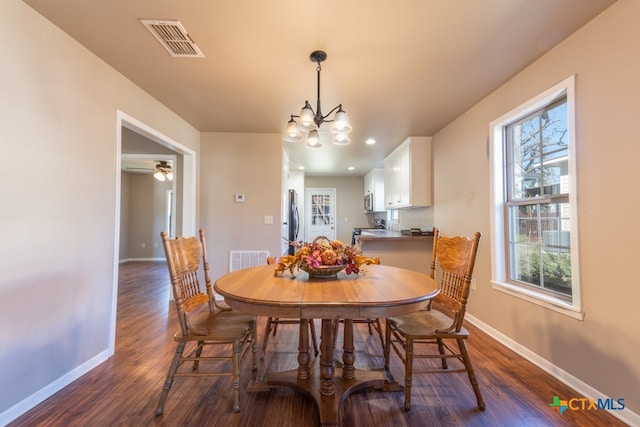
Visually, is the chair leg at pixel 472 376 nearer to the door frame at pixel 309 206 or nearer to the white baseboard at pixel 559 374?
the white baseboard at pixel 559 374

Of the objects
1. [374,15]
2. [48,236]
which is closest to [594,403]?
[374,15]

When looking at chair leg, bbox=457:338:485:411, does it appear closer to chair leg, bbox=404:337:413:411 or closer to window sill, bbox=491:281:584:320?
chair leg, bbox=404:337:413:411

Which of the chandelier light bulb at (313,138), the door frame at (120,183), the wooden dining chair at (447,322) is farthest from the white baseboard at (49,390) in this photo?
the chandelier light bulb at (313,138)

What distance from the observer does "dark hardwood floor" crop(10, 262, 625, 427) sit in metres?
1.52

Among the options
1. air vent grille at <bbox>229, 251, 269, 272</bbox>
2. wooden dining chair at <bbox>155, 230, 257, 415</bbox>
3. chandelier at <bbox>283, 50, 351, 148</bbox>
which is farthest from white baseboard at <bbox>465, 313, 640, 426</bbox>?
air vent grille at <bbox>229, 251, 269, 272</bbox>

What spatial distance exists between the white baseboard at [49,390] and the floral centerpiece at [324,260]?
156cm

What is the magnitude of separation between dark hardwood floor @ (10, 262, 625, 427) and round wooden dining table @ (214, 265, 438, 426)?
93 millimetres

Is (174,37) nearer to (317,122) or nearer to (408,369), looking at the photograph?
(317,122)

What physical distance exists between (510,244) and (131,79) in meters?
3.65

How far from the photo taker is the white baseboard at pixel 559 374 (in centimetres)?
150

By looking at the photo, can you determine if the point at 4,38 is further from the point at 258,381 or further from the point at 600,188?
the point at 600,188

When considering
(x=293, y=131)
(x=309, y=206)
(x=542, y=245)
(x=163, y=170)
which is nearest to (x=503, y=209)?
(x=542, y=245)

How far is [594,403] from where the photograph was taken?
1.64 metres

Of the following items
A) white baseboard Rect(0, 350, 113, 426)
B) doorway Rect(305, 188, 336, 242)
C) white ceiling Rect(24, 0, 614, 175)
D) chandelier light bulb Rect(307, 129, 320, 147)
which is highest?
white ceiling Rect(24, 0, 614, 175)
